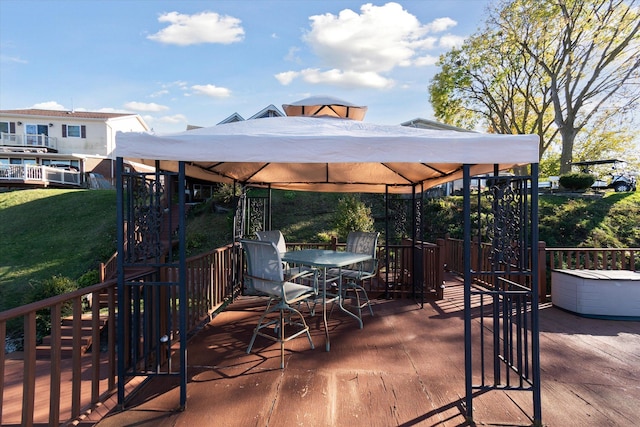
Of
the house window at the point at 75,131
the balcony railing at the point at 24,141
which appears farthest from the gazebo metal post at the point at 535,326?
the balcony railing at the point at 24,141

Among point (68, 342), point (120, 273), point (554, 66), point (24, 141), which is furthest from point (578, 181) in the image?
point (24, 141)

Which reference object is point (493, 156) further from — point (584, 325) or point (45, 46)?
point (45, 46)

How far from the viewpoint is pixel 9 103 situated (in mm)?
27703

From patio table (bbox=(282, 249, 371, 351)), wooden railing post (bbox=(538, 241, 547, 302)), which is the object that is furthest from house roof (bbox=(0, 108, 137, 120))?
wooden railing post (bbox=(538, 241, 547, 302))

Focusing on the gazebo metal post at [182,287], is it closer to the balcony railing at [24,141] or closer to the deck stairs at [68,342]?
the deck stairs at [68,342]

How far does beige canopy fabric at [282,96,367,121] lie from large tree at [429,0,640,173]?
13021 mm

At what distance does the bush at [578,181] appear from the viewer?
43.5 feet

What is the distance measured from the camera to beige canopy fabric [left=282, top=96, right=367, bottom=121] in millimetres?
4613

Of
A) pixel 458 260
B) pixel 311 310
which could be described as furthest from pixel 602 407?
pixel 458 260

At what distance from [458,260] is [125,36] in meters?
10.2

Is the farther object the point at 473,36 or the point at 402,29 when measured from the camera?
the point at 473,36

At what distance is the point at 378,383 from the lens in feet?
9.34

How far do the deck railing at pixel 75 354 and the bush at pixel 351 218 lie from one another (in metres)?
4.66

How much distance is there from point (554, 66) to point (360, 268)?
1456 centimetres
